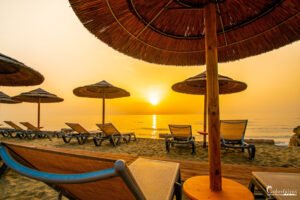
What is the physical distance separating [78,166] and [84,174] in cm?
15

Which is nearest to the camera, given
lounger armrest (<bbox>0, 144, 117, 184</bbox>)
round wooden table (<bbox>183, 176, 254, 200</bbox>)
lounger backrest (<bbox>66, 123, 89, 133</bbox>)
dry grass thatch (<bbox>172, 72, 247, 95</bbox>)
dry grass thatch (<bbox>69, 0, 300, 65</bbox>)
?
lounger armrest (<bbox>0, 144, 117, 184</bbox>)

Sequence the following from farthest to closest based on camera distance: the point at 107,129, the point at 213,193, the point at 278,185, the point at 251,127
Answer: the point at 251,127
the point at 107,129
the point at 213,193
the point at 278,185

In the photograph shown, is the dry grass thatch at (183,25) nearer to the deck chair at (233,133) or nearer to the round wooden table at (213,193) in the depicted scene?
the round wooden table at (213,193)

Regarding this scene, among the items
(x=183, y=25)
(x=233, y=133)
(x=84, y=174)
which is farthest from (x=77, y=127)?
(x=84, y=174)

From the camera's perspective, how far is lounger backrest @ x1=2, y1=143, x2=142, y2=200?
681mm

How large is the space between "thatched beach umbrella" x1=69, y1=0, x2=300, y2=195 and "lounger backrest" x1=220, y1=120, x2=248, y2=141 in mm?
3375

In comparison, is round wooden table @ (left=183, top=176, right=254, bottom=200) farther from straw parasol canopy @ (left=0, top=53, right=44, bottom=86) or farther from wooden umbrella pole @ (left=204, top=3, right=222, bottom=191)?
straw parasol canopy @ (left=0, top=53, right=44, bottom=86)

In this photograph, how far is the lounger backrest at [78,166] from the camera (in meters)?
0.68

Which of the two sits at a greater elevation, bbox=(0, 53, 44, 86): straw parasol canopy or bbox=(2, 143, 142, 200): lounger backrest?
bbox=(0, 53, 44, 86): straw parasol canopy

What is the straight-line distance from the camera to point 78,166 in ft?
2.51

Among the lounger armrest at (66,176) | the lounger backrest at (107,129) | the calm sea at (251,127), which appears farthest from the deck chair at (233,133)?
the calm sea at (251,127)

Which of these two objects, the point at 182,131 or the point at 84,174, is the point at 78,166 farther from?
the point at 182,131

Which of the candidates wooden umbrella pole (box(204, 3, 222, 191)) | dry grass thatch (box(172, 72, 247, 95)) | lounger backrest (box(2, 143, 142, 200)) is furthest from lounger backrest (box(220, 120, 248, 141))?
lounger backrest (box(2, 143, 142, 200))

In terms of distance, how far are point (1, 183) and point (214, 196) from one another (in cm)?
372
